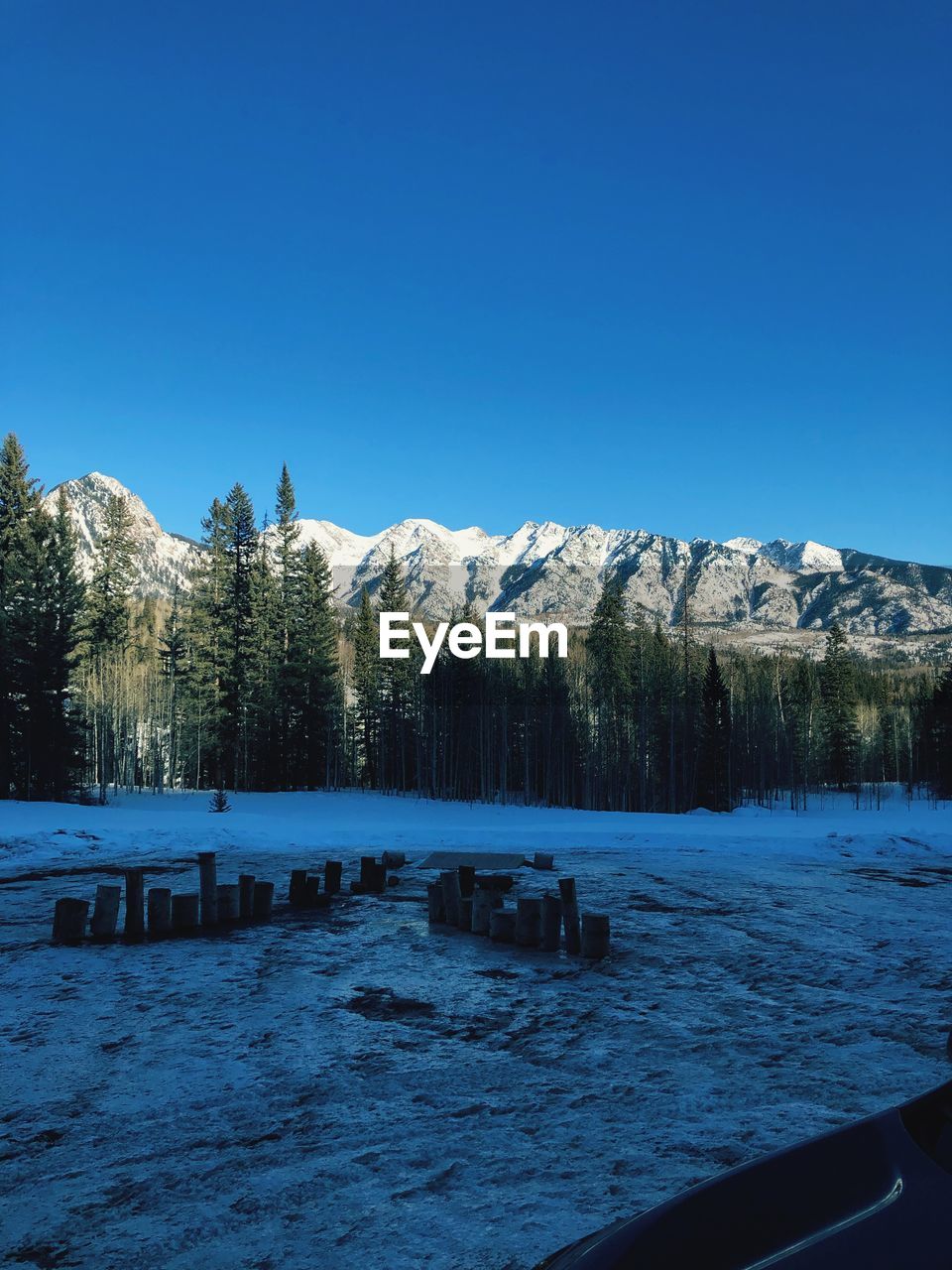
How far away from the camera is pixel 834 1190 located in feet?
6.88

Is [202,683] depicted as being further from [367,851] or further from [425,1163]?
[425,1163]

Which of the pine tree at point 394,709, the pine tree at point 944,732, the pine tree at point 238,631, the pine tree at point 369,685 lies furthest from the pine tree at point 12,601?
the pine tree at point 944,732

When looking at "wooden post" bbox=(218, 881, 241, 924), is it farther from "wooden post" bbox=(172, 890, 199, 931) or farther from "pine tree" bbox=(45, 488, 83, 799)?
"pine tree" bbox=(45, 488, 83, 799)

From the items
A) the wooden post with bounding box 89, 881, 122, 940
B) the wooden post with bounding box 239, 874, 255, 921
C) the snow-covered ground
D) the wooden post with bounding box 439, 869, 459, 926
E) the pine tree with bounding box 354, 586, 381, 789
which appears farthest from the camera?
the pine tree with bounding box 354, 586, 381, 789

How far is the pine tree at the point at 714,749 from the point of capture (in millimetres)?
60438

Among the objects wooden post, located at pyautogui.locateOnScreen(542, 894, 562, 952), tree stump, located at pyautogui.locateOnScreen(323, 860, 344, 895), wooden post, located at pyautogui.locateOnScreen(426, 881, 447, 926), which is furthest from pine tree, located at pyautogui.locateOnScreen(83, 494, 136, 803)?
wooden post, located at pyautogui.locateOnScreen(542, 894, 562, 952)

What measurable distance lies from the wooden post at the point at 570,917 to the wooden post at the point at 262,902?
15.5 ft

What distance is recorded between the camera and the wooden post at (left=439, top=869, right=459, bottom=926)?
12.2 m

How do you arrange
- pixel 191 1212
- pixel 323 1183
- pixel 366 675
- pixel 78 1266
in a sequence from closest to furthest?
pixel 78 1266, pixel 191 1212, pixel 323 1183, pixel 366 675

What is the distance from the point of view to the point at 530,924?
36.3 ft

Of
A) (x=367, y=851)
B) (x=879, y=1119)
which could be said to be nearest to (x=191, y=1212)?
(x=879, y=1119)

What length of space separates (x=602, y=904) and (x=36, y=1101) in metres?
9.62

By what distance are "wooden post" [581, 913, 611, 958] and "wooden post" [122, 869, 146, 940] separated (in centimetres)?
610

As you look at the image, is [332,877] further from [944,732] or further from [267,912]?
[944,732]
